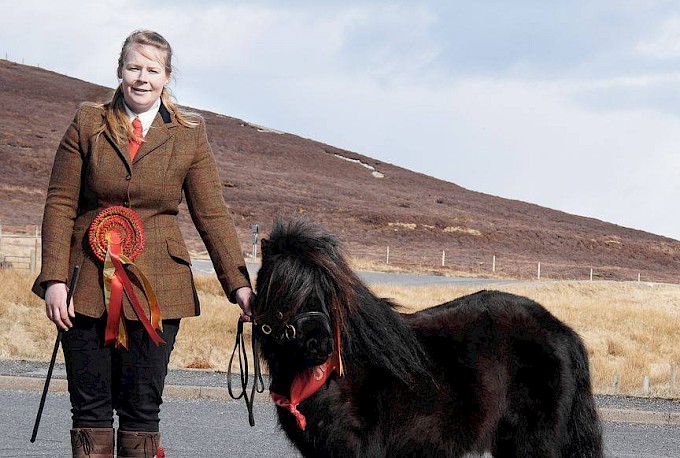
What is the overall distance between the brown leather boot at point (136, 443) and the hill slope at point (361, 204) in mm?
33718

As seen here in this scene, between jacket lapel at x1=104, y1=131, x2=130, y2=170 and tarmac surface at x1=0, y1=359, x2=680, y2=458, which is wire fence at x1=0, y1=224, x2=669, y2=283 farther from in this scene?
jacket lapel at x1=104, y1=131, x2=130, y2=170

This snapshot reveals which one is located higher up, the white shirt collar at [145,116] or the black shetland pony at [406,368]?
the white shirt collar at [145,116]

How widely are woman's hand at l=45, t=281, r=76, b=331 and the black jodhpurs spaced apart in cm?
7

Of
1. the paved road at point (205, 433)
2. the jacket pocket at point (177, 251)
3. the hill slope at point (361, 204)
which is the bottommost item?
the paved road at point (205, 433)

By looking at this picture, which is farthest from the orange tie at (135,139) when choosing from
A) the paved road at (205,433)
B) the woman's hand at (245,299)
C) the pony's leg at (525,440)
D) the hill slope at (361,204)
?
the hill slope at (361,204)

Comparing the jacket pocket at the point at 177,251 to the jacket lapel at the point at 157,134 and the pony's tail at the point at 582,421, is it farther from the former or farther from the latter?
the pony's tail at the point at 582,421

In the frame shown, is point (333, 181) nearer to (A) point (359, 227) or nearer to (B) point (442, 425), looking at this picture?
(A) point (359, 227)

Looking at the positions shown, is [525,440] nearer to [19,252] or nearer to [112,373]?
[112,373]

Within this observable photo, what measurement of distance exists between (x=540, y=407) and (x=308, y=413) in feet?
3.70

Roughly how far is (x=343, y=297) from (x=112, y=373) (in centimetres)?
96

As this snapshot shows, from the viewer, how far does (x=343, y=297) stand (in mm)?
3680

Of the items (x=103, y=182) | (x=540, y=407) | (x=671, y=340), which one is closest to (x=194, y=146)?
(x=103, y=182)

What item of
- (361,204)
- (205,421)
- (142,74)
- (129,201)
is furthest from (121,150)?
(361,204)

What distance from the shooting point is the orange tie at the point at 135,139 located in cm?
373
